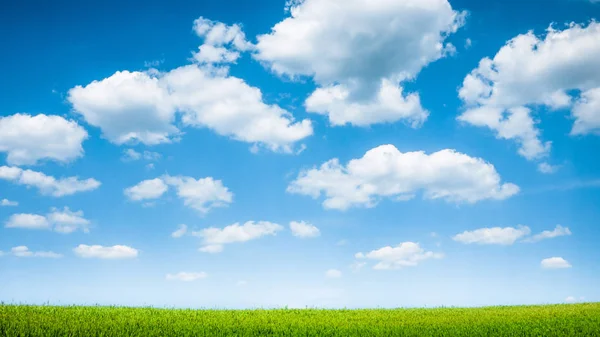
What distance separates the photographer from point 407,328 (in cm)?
2102

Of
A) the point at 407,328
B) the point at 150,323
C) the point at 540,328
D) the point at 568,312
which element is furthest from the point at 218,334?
the point at 568,312

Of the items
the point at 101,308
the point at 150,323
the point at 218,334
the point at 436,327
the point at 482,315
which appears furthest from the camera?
the point at 482,315

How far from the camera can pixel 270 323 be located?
21750 mm

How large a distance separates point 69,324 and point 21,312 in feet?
16.0

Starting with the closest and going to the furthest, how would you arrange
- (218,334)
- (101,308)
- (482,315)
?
(218,334)
(101,308)
(482,315)

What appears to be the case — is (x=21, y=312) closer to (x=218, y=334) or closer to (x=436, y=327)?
(x=218, y=334)

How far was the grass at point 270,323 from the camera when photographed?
17.9 metres

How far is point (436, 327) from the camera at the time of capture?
21703 millimetres

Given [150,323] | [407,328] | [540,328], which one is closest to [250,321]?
[150,323]

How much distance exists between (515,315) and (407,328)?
10.4 m

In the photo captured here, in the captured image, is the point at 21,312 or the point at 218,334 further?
the point at 21,312

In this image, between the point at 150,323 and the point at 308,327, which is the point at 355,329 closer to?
the point at 308,327

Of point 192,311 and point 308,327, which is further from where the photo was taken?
point 192,311

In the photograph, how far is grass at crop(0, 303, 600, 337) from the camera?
1786cm
